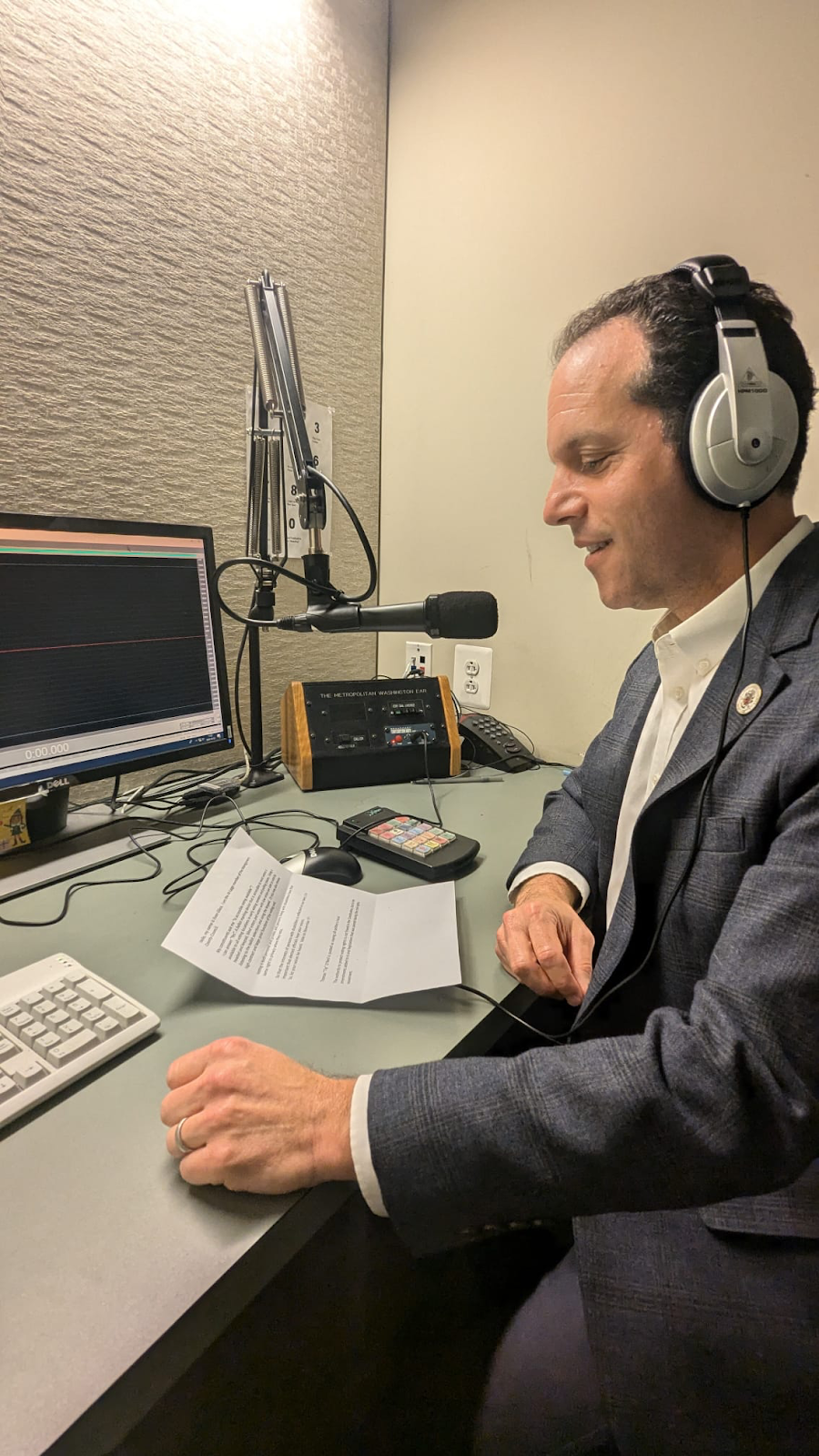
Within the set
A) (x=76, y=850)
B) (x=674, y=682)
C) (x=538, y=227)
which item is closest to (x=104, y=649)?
(x=76, y=850)

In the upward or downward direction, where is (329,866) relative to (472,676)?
downward

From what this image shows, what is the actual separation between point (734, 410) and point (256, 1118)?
0.72m

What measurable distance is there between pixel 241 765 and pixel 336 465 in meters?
0.69

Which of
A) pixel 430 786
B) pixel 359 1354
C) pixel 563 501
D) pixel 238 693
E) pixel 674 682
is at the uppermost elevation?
pixel 563 501

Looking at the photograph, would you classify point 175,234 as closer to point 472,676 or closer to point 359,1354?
point 472,676

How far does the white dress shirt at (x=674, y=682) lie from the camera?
28.6 inches

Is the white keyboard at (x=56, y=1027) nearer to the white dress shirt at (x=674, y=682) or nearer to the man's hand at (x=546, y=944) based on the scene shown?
the man's hand at (x=546, y=944)

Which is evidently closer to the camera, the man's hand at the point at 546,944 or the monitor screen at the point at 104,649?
the man's hand at the point at 546,944

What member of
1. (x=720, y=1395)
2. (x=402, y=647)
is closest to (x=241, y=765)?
(x=402, y=647)

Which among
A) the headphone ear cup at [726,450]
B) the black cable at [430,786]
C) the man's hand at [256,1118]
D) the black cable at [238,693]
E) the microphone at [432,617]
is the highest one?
the headphone ear cup at [726,450]

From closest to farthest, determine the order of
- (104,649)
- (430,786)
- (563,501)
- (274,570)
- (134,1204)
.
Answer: (134,1204)
(563,501)
(104,649)
(274,570)
(430,786)

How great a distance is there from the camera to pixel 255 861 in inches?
32.5

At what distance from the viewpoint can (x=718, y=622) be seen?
2.48ft

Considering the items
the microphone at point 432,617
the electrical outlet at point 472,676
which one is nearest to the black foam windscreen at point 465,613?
the microphone at point 432,617
